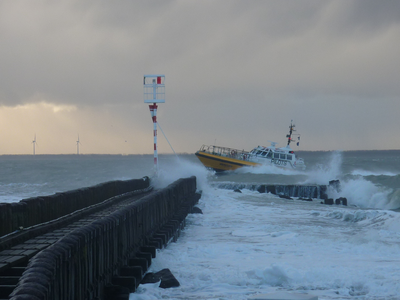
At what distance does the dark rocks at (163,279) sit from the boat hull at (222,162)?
3932 centimetres

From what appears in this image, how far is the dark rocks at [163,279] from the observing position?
250 inches

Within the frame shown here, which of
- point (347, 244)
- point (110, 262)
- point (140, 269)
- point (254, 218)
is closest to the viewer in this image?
point (110, 262)

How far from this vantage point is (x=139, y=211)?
7805 mm

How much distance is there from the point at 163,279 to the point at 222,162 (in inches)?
1564

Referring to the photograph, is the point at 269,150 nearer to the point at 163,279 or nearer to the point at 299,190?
the point at 299,190

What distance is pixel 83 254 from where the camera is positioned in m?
4.79

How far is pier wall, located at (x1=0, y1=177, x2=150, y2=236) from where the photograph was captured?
7.08 meters

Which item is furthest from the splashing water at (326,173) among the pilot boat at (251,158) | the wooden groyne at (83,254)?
the wooden groyne at (83,254)

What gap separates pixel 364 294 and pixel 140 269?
296cm

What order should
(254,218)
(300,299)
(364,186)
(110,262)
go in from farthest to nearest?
(364,186), (254,218), (110,262), (300,299)

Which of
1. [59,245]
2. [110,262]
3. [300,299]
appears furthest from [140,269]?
[300,299]

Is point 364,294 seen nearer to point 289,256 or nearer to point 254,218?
point 289,256

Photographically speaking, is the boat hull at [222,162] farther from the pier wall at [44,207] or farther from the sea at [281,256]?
the pier wall at [44,207]

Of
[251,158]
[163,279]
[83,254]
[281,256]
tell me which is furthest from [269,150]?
[83,254]
